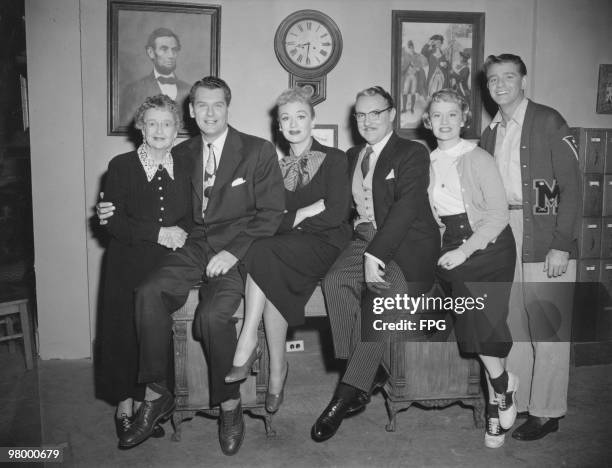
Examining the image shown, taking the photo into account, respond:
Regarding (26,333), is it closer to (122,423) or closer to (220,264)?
(122,423)

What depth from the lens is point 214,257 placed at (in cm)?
282

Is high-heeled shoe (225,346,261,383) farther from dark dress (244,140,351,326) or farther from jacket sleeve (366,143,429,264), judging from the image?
jacket sleeve (366,143,429,264)

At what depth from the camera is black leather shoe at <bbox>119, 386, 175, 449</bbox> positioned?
2.74 meters

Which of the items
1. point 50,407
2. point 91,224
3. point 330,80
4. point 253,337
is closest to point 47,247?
point 91,224

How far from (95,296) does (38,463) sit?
1820 millimetres

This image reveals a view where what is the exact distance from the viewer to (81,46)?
403cm

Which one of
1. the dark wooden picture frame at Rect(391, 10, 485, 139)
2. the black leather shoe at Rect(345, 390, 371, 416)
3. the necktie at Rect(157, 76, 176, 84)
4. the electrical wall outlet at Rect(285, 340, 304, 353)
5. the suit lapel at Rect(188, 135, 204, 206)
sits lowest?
the electrical wall outlet at Rect(285, 340, 304, 353)

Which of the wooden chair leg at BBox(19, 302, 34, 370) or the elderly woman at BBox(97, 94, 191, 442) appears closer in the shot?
the elderly woman at BBox(97, 94, 191, 442)

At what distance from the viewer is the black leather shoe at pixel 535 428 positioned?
298cm

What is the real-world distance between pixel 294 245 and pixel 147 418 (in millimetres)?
1224

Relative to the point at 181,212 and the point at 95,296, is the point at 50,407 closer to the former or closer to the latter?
the point at 95,296

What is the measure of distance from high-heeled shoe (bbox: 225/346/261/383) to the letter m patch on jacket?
1.83 m

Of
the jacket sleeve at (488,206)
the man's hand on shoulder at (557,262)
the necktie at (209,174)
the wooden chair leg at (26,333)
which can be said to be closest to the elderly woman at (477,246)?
the jacket sleeve at (488,206)

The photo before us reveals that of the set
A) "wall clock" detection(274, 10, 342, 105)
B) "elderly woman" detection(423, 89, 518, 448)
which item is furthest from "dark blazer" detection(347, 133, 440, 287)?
"wall clock" detection(274, 10, 342, 105)
